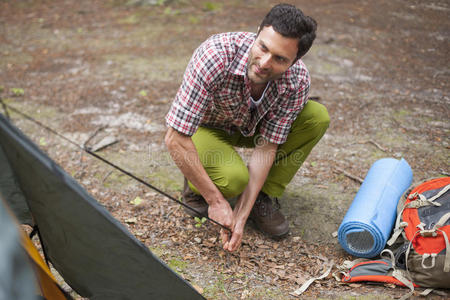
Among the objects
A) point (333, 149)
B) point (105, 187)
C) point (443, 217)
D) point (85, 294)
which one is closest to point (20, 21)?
point (105, 187)

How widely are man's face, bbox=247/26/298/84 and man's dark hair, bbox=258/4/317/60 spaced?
3 centimetres

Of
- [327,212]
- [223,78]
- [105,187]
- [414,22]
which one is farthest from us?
[414,22]

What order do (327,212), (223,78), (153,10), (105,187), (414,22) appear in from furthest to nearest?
(153,10)
(414,22)
(105,187)
(327,212)
(223,78)

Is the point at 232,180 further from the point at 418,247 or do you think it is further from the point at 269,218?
the point at 418,247

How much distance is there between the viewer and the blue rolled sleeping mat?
2.37m

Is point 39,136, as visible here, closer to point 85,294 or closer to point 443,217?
point 85,294

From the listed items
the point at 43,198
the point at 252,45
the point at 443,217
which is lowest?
the point at 443,217

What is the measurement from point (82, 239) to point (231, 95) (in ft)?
4.26

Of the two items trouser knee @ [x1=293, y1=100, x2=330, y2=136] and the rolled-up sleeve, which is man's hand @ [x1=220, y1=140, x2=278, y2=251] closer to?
trouser knee @ [x1=293, y1=100, x2=330, y2=136]

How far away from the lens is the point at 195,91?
7.34 ft

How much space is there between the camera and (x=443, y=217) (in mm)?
2182

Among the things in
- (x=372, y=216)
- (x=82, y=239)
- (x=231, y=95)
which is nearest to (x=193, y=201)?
(x=231, y=95)

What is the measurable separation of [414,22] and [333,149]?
1766 millimetres

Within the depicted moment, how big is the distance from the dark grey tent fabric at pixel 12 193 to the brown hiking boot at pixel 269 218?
5.09 feet
